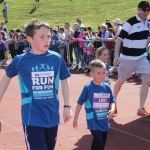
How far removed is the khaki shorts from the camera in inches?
292

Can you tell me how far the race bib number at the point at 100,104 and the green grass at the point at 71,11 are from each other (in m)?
29.5

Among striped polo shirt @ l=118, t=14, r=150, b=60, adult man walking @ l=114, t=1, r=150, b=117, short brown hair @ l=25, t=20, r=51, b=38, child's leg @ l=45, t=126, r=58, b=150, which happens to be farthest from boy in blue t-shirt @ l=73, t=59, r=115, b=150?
striped polo shirt @ l=118, t=14, r=150, b=60

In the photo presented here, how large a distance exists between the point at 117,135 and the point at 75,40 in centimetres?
906

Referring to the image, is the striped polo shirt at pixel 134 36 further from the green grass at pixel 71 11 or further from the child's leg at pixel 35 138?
the green grass at pixel 71 11

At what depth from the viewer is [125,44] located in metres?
7.47

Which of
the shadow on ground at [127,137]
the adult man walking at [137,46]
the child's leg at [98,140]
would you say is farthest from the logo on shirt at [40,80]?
the adult man walking at [137,46]

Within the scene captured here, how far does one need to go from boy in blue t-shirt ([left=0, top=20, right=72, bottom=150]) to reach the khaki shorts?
3.57 meters

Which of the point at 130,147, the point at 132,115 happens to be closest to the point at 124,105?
the point at 132,115

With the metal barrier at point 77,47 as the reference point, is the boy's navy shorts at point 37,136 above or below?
above

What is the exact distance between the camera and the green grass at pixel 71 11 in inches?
1495

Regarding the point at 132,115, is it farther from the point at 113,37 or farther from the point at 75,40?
the point at 75,40

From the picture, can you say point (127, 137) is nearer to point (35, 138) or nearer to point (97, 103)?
point (97, 103)

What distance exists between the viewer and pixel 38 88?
408 centimetres

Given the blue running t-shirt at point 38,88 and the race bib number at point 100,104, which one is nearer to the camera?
the blue running t-shirt at point 38,88
